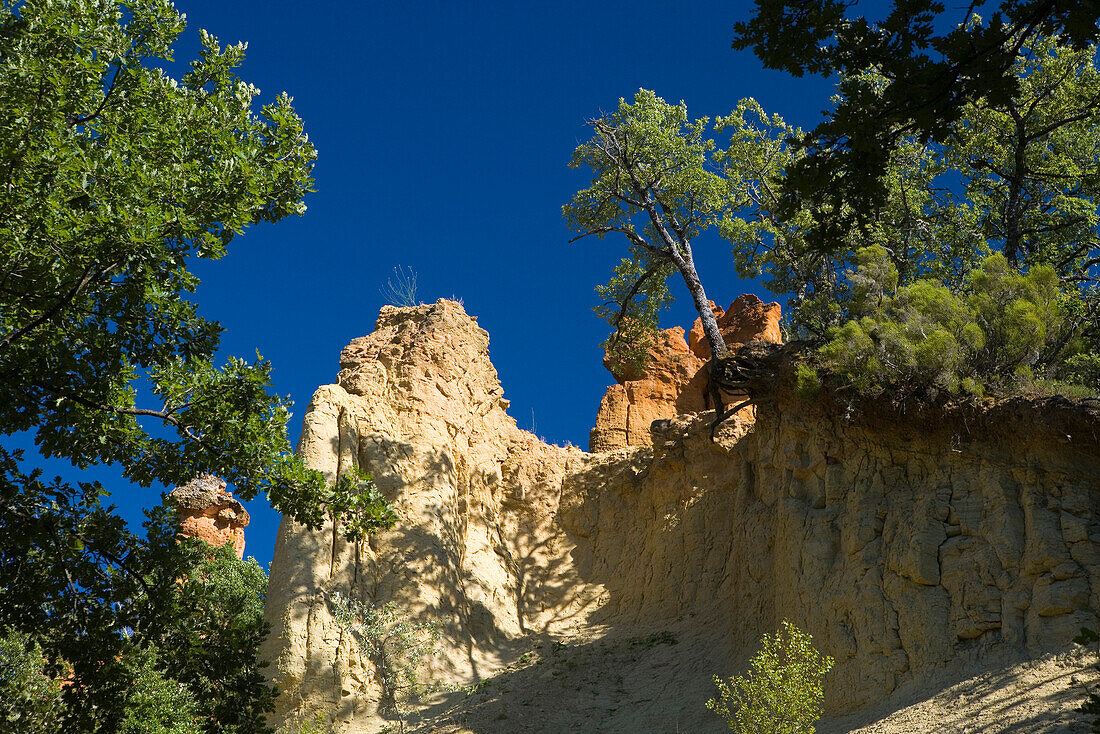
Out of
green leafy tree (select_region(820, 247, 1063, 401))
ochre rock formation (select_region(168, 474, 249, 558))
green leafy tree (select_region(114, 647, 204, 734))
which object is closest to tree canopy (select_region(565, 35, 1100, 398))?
green leafy tree (select_region(820, 247, 1063, 401))

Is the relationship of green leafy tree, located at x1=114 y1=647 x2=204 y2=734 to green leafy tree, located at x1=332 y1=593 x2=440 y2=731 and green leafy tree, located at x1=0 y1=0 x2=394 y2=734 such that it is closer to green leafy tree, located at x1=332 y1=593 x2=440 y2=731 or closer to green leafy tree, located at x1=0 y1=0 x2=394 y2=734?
green leafy tree, located at x1=0 y1=0 x2=394 y2=734

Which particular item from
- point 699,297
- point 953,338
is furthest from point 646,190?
point 953,338

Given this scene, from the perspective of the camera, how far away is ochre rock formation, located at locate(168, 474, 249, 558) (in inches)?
1189

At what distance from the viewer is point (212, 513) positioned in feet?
101

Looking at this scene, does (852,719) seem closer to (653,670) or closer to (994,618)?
(994,618)

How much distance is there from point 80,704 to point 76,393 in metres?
3.77

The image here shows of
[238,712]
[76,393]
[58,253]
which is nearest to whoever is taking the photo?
[58,253]

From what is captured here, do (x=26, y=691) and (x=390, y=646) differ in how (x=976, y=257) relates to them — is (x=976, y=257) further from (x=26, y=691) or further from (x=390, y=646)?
(x=26, y=691)

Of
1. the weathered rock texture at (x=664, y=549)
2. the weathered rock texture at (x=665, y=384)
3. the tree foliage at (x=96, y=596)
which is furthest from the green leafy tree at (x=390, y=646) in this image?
the weathered rock texture at (x=665, y=384)

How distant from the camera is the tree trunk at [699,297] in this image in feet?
77.8

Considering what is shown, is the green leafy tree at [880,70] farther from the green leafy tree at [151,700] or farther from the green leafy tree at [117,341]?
the green leafy tree at [151,700]

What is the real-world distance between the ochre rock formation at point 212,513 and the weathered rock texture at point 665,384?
11626 millimetres

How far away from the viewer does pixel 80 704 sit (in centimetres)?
1200

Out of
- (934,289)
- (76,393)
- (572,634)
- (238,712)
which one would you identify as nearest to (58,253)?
(76,393)
